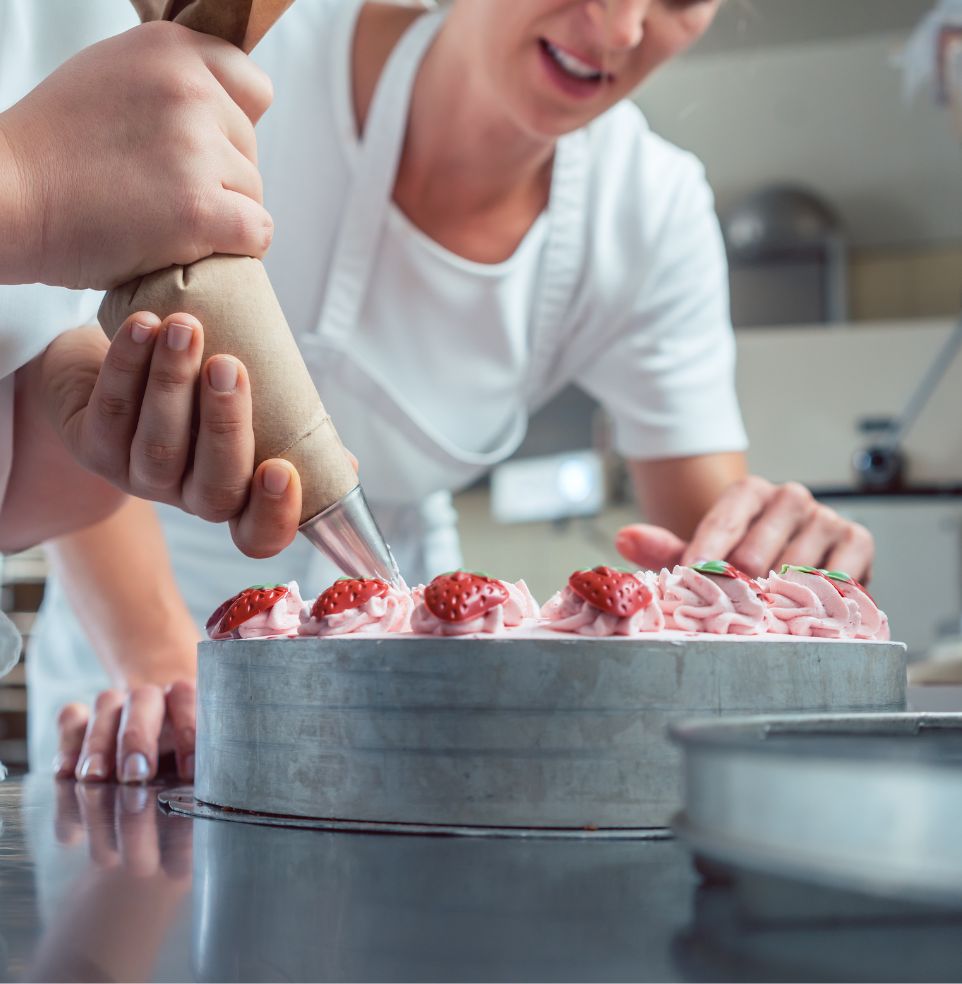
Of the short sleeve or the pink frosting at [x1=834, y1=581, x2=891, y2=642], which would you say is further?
the short sleeve

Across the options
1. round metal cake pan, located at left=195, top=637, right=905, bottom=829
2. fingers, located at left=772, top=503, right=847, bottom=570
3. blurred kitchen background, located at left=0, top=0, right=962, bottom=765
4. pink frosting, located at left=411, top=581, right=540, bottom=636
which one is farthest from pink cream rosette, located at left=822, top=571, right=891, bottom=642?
blurred kitchen background, located at left=0, top=0, right=962, bottom=765

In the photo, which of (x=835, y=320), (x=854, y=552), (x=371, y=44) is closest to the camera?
(x=854, y=552)

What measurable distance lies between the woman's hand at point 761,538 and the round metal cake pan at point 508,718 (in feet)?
1.59

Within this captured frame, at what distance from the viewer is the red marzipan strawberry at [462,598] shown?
0.54 m

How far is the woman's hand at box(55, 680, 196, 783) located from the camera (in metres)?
0.85

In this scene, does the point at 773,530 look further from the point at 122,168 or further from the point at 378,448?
the point at 122,168

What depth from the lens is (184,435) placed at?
2.12 ft

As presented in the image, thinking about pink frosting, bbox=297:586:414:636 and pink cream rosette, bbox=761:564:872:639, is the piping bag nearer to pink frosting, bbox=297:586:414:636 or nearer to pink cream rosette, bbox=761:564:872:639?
pink frosting, bbox=297:586:414:636

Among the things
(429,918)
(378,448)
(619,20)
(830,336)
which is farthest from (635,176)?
(830,336)

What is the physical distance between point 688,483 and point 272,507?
887mm

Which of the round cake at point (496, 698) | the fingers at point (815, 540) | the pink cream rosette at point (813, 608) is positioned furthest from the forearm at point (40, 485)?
the fingers at point (815, 540)

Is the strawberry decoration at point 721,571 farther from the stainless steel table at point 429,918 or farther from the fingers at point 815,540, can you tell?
the fingers at point 815,540

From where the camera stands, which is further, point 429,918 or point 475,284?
point 475,284

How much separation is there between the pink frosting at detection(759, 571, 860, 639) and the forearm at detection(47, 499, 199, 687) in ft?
1.94
